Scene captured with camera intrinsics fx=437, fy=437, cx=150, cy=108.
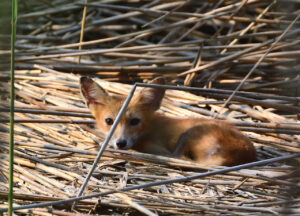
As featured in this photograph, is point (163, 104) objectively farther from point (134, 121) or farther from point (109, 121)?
point (109, 121)

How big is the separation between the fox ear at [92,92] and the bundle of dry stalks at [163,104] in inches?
7.8

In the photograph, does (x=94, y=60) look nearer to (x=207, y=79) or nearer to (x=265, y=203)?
(x=207, y=79)

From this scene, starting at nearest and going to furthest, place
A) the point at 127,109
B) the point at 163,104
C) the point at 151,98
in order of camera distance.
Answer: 1. the point at 127,109
2. the point at 151,98
3. the point at 163,104

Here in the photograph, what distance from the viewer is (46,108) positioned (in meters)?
4.93

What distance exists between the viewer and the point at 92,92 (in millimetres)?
4883

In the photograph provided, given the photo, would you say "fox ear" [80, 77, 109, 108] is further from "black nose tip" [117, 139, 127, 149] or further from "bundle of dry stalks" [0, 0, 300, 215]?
"black nose tip" [117, 139, 127, 149]

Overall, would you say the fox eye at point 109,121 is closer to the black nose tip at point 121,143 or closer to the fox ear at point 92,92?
the fox ear at point 92,92

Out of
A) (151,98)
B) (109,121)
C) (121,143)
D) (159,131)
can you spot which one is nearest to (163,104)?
(151,98)

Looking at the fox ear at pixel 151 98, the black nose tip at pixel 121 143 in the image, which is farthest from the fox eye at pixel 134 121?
the black nose tip at pixel 121 143

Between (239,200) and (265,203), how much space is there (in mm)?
272

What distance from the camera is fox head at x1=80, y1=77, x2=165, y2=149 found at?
4.71 meters

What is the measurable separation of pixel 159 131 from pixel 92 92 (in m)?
0.87

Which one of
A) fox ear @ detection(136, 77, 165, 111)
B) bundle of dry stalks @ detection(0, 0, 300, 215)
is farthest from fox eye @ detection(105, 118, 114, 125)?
fox ear @ detection(136, 77, 165, 111)

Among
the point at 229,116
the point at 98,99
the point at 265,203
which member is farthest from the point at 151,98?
the point at 265,203
